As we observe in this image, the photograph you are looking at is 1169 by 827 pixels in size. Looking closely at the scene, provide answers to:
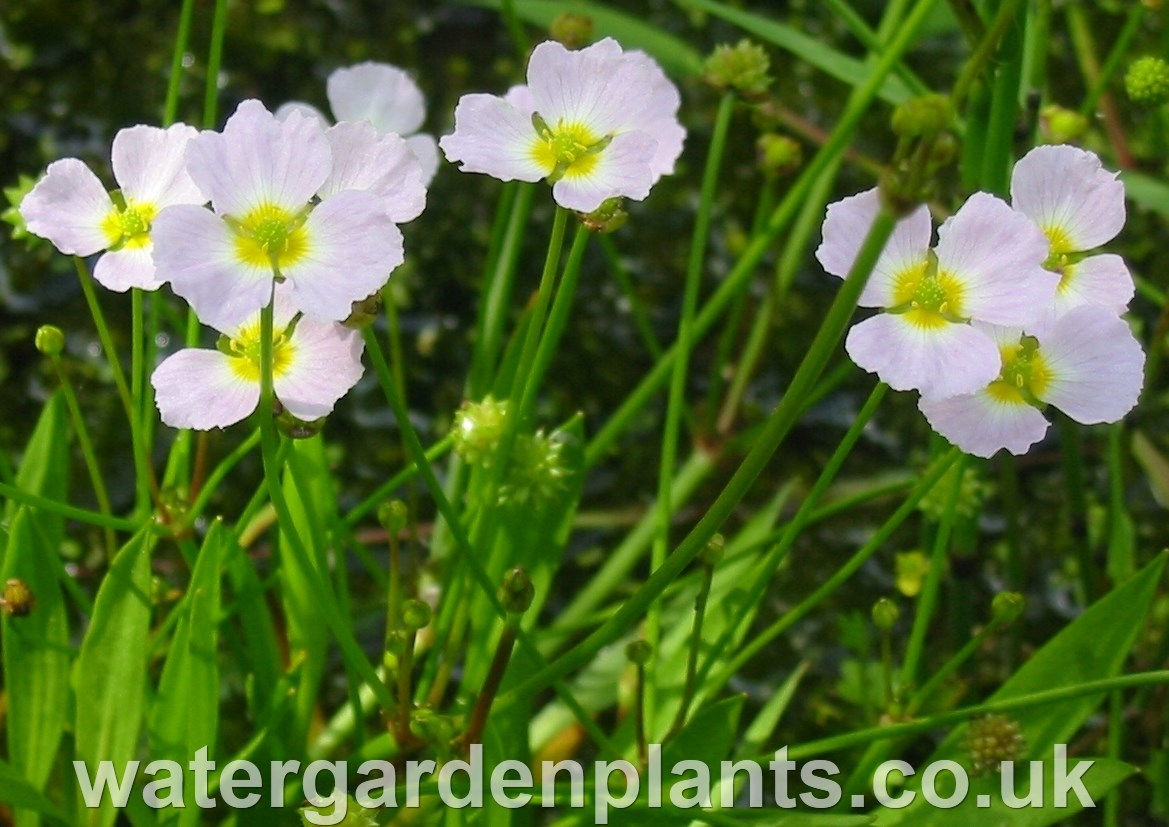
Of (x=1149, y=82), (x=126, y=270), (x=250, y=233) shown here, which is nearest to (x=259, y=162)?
(x=250, y=233)

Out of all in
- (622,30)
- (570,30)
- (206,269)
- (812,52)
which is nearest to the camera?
(206,269)

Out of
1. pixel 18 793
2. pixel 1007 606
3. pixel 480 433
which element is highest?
pixel 480 433

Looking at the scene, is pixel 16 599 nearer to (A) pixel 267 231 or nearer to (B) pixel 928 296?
(A) pixel 267 231

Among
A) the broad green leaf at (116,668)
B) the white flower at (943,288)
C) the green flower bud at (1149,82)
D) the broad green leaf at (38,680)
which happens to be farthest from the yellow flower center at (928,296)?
the broad green leaf at (38,680)

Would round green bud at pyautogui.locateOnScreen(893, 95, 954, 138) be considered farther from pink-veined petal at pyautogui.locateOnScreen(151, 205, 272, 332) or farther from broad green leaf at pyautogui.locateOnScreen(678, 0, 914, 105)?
broad green leaf at pyautogui.locateOnScreen(678, 0, 914, 105)

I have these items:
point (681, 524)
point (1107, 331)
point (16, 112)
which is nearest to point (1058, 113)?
point (1107, 331)

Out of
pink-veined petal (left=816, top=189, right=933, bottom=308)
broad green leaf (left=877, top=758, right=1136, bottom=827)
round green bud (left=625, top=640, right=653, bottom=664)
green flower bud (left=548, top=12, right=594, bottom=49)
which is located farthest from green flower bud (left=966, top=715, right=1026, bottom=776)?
green flower bud (left=548, top=12, right=594, bottom=49)
